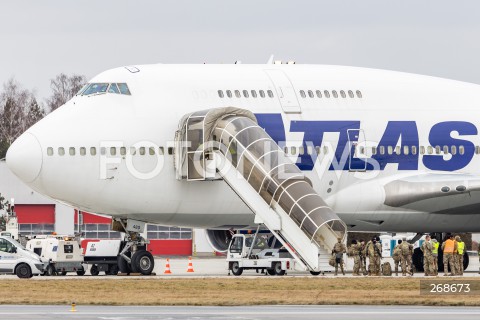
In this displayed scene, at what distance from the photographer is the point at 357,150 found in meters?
50.7

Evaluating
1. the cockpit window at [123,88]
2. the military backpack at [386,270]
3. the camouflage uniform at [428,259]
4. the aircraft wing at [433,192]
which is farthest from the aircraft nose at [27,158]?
the camouflage uniform at [428,259]

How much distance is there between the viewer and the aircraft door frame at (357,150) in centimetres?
5053

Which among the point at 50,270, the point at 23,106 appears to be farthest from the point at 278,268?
the point at 23,106

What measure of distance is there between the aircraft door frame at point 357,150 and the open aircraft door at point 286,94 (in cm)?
226

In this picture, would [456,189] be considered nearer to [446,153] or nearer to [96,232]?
[446,153]

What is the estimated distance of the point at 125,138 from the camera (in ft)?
159

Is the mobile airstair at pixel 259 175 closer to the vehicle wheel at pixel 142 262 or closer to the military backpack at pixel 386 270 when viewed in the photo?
the vehicle wheel at pixel 142 262

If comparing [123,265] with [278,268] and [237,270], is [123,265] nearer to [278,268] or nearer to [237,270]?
[237,270]

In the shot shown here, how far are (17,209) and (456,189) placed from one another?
48900 millimetres

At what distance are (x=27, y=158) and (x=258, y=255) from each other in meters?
10.4

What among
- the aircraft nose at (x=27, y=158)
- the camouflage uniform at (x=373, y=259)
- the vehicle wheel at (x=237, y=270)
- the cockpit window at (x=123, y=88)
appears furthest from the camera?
the vehicle wheel at (x=237, y=270)

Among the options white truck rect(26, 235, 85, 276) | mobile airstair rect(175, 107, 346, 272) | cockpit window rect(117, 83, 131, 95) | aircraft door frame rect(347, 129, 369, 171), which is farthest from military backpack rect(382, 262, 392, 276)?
white truck rect(26, 235, 85, 276)

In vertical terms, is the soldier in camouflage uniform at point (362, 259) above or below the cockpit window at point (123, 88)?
below
